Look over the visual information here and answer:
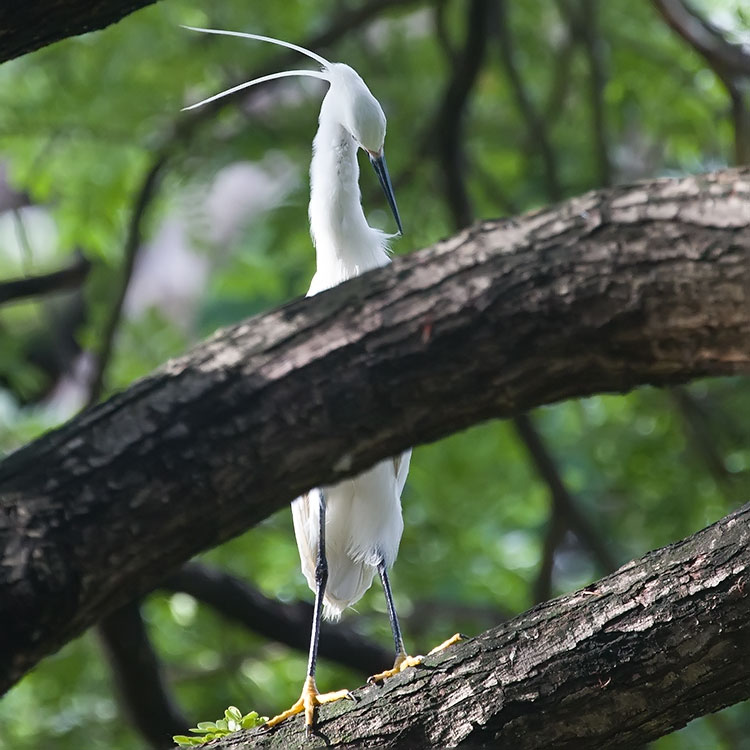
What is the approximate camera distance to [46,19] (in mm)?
1832

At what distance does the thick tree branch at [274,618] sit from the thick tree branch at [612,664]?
6.66 ft

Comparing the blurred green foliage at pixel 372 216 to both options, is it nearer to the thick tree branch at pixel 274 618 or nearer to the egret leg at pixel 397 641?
the thick tree branch at pixel 274 618

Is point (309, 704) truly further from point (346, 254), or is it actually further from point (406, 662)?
point (346, 254)

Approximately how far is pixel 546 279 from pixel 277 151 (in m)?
3.32

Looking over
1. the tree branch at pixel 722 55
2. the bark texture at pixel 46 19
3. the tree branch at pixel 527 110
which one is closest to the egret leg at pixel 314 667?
the bark texture at pixel 46 19

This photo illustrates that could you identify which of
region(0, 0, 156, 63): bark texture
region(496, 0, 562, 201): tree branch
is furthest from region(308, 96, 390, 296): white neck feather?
region(496, 0, 562, 201): tree branch

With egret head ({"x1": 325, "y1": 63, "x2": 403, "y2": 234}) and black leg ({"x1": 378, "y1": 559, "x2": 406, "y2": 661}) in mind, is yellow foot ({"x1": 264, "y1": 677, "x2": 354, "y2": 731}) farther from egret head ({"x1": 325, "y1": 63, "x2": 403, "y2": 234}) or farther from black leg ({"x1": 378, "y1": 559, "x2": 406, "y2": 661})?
egret head ({"x1": 325, "y1": 63, "x2": 403, "y2": 234})

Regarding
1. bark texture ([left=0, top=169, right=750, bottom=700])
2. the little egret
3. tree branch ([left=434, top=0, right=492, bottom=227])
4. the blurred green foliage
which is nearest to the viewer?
bark texture ([left=0, top=169, right=750, bottom=700])

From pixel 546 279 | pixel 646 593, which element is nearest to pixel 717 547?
pixel 646 593

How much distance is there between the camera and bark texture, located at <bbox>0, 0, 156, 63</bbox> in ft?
5.92

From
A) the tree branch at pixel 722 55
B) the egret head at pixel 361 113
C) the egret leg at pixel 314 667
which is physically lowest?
the egret leg at pixel 314 667

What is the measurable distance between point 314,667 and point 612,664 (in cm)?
125

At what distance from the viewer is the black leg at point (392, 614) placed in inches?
124

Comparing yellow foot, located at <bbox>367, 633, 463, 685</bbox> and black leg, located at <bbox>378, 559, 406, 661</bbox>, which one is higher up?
black leg, located at <bbox>378, 559, 406, 661</bbox>
